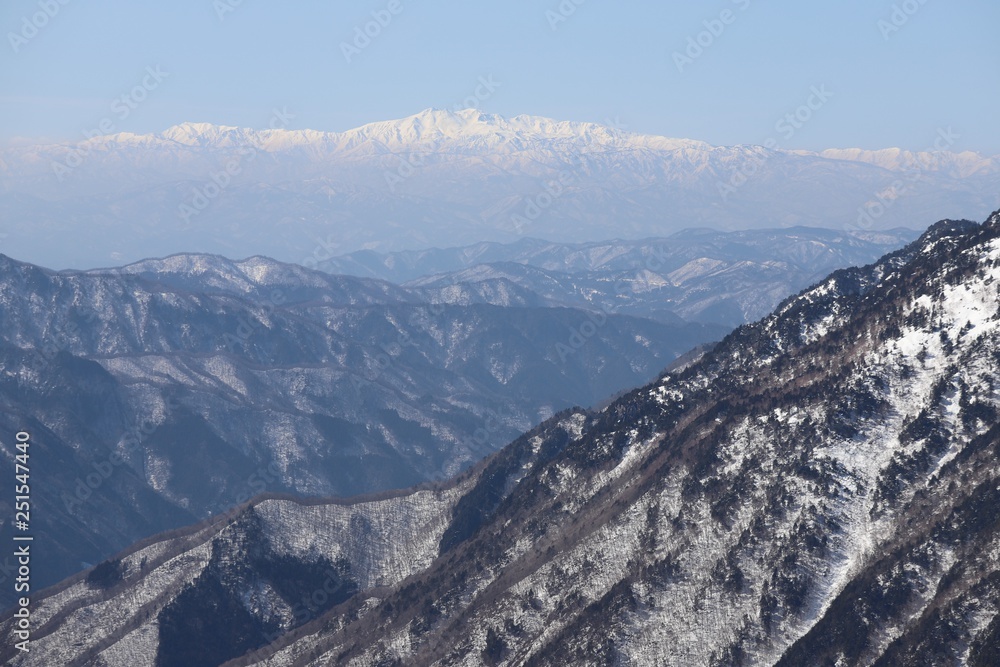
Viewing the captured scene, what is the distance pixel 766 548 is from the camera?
510 feet

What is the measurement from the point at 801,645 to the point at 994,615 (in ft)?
77.4

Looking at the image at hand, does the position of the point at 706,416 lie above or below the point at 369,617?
above

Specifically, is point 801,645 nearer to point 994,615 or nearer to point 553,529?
point 994,615

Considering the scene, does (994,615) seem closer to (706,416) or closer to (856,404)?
(856,404)

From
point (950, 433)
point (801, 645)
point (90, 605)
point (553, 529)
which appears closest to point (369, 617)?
point (553, 529)

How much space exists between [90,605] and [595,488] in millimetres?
89806

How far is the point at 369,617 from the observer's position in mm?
186625

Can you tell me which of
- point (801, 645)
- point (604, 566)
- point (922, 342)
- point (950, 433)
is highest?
point (922, 342)

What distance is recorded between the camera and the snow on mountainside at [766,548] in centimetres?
13812

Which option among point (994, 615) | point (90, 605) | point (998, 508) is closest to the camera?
point (994, 615)

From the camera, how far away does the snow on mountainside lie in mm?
138125

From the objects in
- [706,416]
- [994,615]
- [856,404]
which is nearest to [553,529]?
[706,416]

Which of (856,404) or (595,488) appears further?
(595,488)

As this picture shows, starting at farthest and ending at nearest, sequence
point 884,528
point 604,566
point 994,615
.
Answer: point 604,566 → point 884,528 → point 994,615
